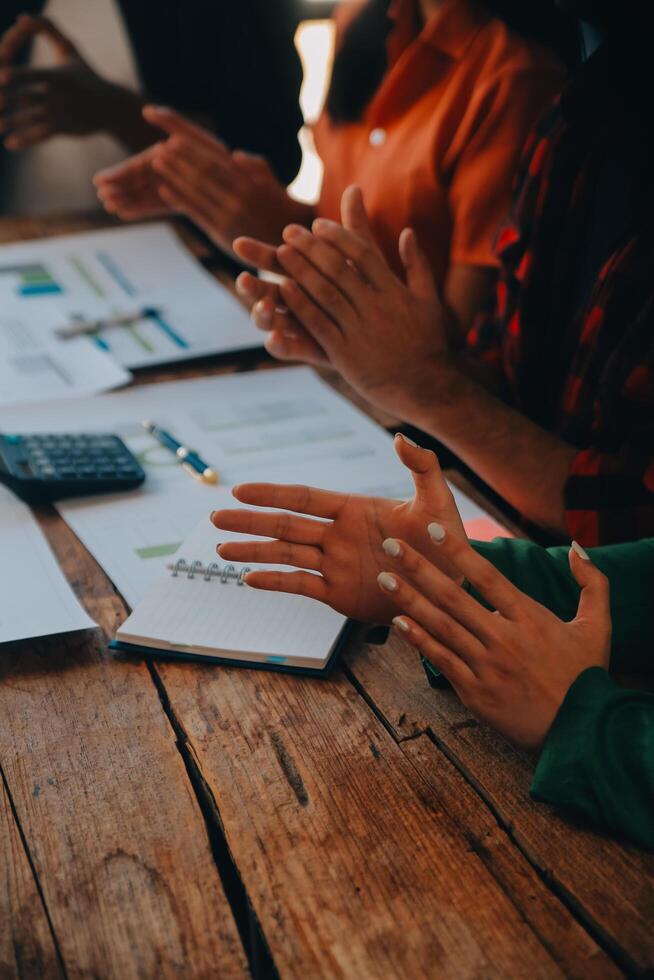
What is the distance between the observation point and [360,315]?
1.19 m

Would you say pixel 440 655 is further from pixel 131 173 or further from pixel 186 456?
pixel 131 173

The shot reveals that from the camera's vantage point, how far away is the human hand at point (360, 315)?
3.85ft

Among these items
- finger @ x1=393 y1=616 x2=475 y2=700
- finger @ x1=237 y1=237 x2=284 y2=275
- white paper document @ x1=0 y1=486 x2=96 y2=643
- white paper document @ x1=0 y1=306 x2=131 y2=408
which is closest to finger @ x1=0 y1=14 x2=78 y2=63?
white paper document @ x1=0 y1=306 x2=131 y2=408

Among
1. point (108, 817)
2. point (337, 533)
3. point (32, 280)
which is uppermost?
point (337, 533)

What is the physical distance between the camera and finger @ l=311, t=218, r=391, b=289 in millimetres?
1167

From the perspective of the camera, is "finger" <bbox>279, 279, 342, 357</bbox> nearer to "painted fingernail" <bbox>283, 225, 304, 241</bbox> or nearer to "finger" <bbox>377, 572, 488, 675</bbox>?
"painted fingernail" <bbox>283, 225, 304, 241</bbox>

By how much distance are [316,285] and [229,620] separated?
0.47 m

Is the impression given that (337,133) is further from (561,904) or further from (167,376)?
(561,904)

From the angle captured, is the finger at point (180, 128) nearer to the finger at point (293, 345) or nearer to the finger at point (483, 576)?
the finger at point (293, 345)

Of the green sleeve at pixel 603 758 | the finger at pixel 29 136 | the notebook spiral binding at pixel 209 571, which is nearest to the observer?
the green sleeve at pixel 603 758

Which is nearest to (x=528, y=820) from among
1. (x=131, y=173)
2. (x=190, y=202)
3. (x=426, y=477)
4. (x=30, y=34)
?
(x=426, y=477)

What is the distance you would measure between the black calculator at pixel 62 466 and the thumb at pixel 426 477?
1.19ft

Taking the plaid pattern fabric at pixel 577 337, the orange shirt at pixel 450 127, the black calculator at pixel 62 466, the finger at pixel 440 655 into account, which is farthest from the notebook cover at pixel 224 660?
the orange shirt at pixel 450 127

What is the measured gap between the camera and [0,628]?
851 mm
